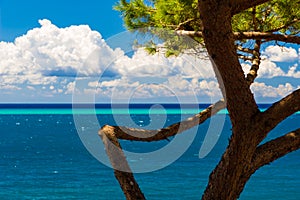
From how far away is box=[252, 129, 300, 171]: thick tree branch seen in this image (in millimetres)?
3260

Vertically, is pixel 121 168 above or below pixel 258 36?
below

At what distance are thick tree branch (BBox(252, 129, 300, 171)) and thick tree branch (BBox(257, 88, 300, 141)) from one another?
0.22m

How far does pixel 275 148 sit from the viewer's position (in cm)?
329

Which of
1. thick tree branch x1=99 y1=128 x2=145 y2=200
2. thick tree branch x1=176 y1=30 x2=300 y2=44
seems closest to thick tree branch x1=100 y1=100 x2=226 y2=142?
thick tree branch x1=99 y1=128 x2=145 y2=200

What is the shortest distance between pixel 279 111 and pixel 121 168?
1.11 meters

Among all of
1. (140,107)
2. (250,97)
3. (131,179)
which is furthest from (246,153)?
(140,107)

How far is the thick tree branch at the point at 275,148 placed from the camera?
10.7 feet

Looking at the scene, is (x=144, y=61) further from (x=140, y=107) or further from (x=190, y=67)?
(x=140, y=107)

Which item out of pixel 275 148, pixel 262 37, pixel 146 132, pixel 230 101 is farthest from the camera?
pixel 146 132

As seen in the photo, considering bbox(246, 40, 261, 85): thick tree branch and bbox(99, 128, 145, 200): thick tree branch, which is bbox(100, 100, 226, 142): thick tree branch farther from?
bbox(246, 40, 261, 85): thick tree branch

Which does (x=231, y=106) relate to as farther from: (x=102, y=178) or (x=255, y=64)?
(x=102, y=178)

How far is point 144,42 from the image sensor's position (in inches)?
180

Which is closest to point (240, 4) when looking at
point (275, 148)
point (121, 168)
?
point (275, 148)

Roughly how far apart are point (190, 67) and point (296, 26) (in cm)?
100
